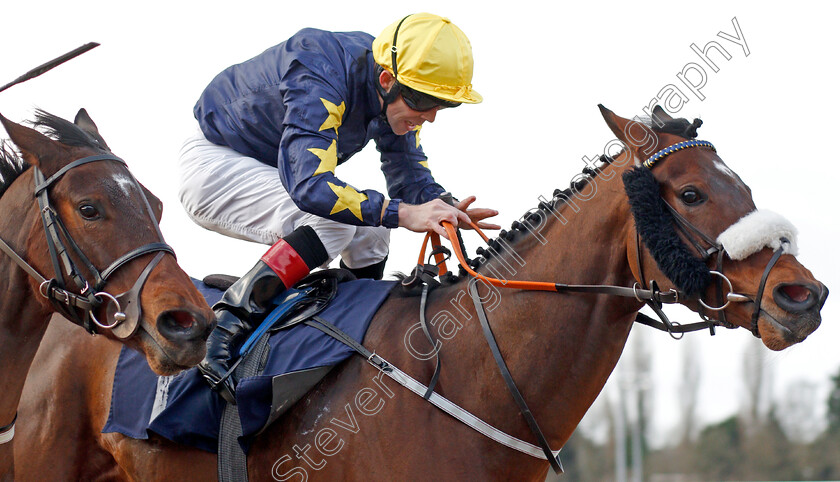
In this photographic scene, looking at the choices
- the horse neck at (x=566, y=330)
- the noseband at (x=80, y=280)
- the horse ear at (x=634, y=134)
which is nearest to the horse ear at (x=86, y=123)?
the noseband at (x=80, y=280)

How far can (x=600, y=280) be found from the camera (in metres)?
3.43

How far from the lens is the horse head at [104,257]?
2939mm

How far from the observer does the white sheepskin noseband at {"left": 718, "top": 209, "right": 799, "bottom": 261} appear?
3.03 meters

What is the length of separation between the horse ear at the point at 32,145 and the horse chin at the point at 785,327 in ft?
9.04

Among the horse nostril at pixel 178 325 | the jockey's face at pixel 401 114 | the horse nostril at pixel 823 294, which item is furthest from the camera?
the jockey's face at pixel 401 114

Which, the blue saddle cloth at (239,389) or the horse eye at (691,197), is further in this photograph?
the blue saddle cloth at (239,389)

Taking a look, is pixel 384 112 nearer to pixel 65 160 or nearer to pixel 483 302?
pixel 483 302

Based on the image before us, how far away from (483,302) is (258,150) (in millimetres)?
1650

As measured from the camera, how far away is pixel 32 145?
10.3ft

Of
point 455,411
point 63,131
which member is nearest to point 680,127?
point 455,411

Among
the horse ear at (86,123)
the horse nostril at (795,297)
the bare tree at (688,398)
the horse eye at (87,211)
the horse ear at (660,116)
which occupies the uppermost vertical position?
the horse ear at (660,116)

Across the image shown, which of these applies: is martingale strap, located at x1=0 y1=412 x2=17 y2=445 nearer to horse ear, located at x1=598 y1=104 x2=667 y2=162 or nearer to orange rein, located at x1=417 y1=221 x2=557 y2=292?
orange rein, located at x1=417 y1=221 x2=557 y2=292

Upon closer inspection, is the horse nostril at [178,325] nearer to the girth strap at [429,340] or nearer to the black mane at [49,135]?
the black mane at [49,135]

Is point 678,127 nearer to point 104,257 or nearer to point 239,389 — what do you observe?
point 239,389
